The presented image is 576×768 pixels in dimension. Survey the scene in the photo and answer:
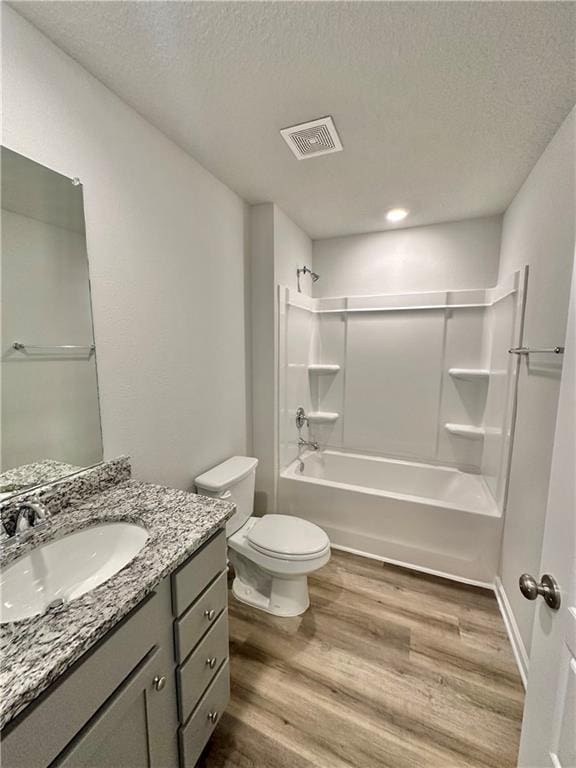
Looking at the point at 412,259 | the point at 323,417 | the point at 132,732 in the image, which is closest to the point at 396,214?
the point at 412,259

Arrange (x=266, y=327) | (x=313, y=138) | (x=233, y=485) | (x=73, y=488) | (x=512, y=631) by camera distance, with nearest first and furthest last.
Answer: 1. (x=73, y=488)
2. (x=313, y=138)
3. (x=512, y=631)
4. (x=233, y=485)
5. (x=266, y=327)

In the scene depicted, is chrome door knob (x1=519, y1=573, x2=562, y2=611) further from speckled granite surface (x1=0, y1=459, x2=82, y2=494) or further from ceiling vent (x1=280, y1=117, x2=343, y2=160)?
ceiling vent (x1=280, y1=117, x2=343, y2=160)

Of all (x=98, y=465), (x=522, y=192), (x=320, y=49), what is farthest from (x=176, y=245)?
(x=522, y=192)

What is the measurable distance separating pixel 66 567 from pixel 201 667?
555 mm

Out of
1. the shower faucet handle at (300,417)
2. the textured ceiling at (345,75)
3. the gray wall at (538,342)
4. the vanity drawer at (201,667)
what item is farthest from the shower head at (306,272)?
the vanity drawer at (201,667)

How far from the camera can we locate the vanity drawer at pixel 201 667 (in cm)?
96

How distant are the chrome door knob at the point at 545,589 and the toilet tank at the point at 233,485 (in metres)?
1.31

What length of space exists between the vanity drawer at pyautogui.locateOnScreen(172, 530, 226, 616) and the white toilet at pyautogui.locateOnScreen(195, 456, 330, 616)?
0.62 meters

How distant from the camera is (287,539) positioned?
5.80ft

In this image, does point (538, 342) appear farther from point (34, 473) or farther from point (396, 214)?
point (34, 473)

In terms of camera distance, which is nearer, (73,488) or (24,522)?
(24,522)

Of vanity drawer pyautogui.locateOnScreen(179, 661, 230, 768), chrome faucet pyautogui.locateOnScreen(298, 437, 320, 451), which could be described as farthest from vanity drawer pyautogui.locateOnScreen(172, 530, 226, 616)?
chrome faucet pyautogui.locateOnScreen(298, 437, 320, 451)

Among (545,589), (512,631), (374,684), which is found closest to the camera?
(545,589)

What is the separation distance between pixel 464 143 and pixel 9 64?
1853 millimetres
